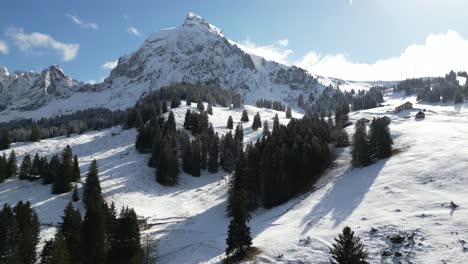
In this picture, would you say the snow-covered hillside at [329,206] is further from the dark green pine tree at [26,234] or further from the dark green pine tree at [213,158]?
the dark green pine tree at [26,234]

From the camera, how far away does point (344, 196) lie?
6681 cm

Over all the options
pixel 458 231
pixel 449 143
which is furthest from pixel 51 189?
pixel 449 143

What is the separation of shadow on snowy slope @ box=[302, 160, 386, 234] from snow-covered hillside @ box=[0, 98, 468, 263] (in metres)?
0.22

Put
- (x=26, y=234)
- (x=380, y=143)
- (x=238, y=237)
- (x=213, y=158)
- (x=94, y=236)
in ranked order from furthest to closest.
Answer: (x=213, y=158)
(x=380, y=143)
(x=94, y=236)
(x=26, y=234)
(x=238, y=237)

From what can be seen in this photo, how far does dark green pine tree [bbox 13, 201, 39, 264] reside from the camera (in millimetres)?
54094

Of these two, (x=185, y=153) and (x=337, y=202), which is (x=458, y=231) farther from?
(x=185, y=153)

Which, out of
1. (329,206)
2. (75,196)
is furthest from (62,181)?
(329,206)

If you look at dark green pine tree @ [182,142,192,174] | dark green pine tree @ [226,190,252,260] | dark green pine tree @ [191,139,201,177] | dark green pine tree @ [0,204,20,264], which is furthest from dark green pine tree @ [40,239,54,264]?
dark green pine tree @ [182,142,192,174]

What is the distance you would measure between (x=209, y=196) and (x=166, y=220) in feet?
65.9

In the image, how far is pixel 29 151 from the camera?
134 metres

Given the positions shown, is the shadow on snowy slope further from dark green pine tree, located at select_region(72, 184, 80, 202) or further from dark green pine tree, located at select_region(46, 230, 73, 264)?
dark green pine tree, located at select_region(72, 184, 80, 202)

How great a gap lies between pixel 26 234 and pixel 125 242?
1395cm

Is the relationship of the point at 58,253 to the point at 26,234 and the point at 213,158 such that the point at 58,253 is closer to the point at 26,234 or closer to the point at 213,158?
the point at 26,234

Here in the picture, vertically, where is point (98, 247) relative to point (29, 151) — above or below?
below
